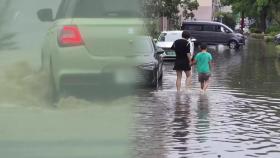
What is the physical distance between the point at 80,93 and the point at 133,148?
136 inches

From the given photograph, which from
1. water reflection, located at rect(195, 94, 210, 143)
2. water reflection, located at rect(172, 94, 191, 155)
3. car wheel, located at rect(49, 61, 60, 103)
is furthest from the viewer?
water reflection, located at rect(195, 94, 210, 143)

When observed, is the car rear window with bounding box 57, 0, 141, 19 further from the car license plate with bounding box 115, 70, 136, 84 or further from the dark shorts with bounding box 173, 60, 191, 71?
the dark shorts with bounding box 173, 60, 191, 71

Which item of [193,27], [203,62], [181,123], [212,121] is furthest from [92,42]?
[193,27]

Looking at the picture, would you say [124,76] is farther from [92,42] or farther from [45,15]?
[45,15]

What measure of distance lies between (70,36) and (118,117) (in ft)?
2.33

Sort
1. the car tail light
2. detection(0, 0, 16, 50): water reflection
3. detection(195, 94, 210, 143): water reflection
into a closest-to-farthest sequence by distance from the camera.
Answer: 1. detection(0, 0, 16, 50): water reflection
2. the car tail light
3. detection(195, 94, 210, 143): water reflection

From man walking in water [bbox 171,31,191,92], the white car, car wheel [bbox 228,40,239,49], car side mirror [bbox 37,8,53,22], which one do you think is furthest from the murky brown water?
car wheel [bbox 228,40,239,49]

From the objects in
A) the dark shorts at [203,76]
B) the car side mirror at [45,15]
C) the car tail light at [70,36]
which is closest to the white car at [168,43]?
the dark shorts at [203,76]

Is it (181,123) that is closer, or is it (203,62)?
(181,123)

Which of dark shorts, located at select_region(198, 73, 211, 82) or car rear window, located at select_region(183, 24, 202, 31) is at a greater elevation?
dark shorts, located at select_region(198, 73, 211, 82)

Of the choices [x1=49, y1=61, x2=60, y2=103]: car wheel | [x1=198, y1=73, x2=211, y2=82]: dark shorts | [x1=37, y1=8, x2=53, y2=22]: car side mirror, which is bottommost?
[x1=198, y1=73, x2=211, y2=82]: dark shorts

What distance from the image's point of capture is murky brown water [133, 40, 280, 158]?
8188 mm

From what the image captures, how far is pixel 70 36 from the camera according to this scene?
15.4 feet

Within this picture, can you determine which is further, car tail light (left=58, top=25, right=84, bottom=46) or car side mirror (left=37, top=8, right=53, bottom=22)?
car tail light (left=58, top=25, right=84, bottom=46)
